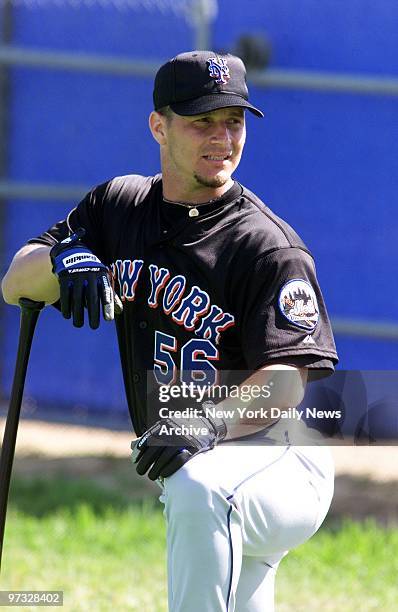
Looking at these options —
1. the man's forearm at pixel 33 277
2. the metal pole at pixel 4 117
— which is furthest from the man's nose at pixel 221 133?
the metal pole at pixel 4 117

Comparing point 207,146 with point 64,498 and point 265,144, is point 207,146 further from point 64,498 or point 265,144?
point 265,144

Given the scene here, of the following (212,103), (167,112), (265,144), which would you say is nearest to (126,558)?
(167,112)

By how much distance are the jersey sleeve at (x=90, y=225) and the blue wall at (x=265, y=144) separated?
11.8 feet

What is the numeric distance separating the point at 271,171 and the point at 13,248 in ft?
6.19

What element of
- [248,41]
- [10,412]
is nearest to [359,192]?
[248,41]

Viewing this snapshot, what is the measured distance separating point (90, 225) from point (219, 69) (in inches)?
26.7

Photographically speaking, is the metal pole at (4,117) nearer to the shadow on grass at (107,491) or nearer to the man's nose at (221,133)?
the shadow on grass at (107,491)

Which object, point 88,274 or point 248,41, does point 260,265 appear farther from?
point 248,41

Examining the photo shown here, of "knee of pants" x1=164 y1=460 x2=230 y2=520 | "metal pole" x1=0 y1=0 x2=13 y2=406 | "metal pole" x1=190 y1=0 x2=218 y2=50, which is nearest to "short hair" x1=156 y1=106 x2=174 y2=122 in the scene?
"knee of pants" x1=164 y1=460 x2=230 y2=520

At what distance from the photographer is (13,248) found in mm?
8352

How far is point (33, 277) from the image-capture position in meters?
3.87

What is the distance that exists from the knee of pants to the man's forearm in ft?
2.94

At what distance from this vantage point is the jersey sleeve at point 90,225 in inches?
156

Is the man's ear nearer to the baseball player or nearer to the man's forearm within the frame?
the baseball player
